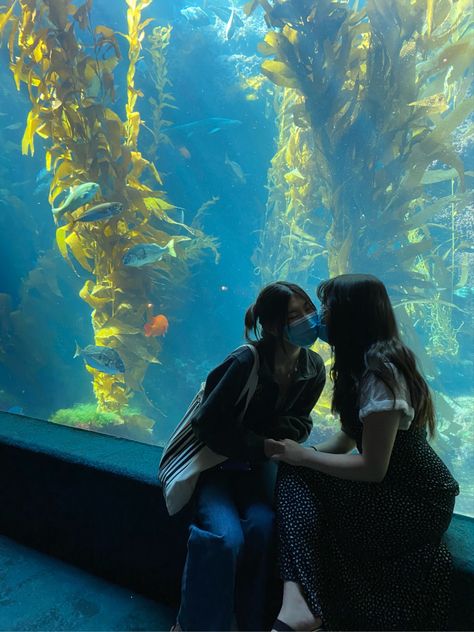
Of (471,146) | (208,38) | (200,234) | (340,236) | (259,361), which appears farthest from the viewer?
(208,38)

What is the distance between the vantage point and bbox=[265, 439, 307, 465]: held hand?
1.18 m

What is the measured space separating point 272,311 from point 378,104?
12.4ft

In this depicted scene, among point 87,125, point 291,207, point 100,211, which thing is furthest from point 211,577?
point 291,207

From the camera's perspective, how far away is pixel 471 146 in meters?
6.91

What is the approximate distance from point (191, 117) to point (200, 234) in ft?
22.1

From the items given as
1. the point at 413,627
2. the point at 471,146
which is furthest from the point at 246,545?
the point at 471,146

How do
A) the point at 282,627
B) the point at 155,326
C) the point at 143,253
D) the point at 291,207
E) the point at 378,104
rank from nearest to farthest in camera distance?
the point at 282,627
the point at 378,104
the point at 143,253
the point at 155,326
the point at 291,207

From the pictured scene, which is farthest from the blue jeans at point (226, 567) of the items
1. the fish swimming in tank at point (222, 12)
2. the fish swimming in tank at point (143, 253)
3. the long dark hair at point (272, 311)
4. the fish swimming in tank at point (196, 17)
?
the fish swimming in tank at point (196, 17)

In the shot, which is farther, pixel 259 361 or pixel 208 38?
pixel 208 38

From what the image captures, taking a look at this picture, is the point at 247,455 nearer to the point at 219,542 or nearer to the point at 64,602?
Answer: the point at 219,542

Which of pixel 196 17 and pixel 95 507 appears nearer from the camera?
pixel 95 507

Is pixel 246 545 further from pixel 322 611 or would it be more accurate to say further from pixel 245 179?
pixel 245 179

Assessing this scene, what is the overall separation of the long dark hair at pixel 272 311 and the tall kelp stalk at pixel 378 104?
11.2ft

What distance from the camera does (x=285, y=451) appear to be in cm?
120
